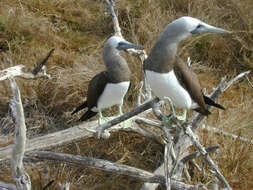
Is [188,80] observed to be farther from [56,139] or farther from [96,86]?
[56,139]

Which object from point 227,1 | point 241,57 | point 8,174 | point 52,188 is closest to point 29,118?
point 8,174

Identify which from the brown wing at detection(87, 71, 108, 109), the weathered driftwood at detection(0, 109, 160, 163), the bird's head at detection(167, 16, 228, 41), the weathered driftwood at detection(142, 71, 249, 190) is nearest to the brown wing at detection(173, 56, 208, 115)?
the bird's head at detection(167, 16, 228, 41)

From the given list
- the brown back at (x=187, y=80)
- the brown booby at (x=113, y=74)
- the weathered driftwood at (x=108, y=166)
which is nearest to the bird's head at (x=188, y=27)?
the brown back at (x=187, y=80)

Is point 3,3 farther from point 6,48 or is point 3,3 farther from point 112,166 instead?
point 112,166

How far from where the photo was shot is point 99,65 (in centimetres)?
343

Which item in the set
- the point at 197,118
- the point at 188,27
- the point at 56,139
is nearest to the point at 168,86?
A: the point at 188,27

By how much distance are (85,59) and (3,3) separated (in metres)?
1.77

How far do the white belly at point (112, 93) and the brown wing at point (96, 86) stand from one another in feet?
0.10

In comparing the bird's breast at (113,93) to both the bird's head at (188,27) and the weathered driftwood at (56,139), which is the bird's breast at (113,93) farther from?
the bird's head at (188,27)

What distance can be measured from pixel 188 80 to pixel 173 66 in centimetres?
13

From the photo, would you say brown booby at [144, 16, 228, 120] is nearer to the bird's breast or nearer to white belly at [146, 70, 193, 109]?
white belly at [146, 70, 193, 109]

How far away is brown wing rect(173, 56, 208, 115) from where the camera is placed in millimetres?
1631

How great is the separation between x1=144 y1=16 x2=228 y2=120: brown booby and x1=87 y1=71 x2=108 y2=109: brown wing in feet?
1.63

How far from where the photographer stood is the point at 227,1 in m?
4.48
